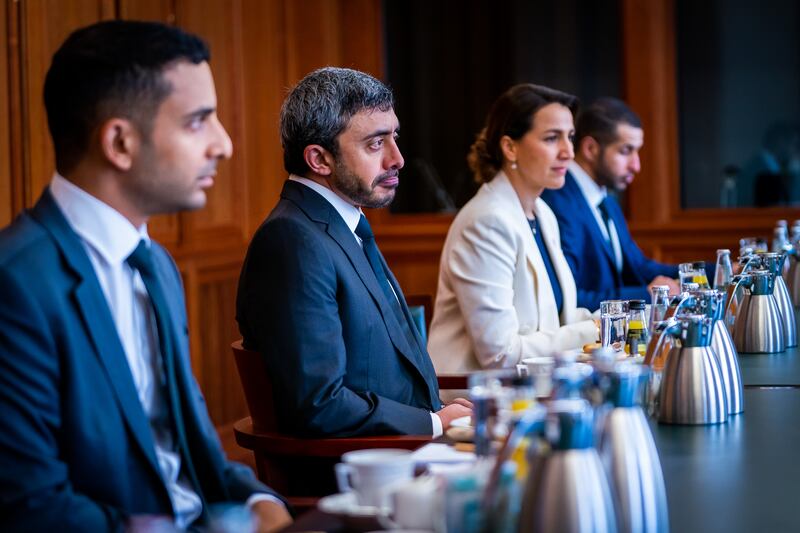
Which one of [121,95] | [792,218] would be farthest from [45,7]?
[792,218]

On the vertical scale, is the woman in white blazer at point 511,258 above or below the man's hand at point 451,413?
above

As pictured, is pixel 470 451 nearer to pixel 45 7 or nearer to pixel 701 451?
pixel 701 451

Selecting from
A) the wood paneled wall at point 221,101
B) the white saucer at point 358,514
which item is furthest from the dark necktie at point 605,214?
the white saucer at point 358,514

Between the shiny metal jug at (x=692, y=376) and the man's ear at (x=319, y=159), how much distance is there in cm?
96

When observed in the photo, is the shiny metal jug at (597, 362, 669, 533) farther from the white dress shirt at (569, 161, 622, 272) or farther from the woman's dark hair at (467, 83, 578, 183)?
the white dress shirt at (569, 161, 622, 272)

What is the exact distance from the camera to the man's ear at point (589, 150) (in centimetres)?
527

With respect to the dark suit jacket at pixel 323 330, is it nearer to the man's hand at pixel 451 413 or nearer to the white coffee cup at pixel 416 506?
the man's hand at pixel 451 413

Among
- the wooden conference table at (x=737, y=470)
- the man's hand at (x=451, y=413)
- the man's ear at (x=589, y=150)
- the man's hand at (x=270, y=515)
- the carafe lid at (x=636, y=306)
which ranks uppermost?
the man's ear at (x=589, y=150)

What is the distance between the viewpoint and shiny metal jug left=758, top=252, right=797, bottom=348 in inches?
125

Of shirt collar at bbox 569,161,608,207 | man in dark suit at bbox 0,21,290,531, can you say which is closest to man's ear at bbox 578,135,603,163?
shirt collar at bbox 569,161,608,207

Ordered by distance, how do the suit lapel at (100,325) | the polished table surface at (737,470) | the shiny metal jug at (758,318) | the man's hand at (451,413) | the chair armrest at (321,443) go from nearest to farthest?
the polished table surface at (737,470), the suit lapel at (100,325), the chair armrest at (321,443), the man's hand at (451,413), the shiny metal jug at (758,318)

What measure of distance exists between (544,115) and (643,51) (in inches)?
113

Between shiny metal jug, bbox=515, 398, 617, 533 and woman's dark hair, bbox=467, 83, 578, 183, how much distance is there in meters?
2.85

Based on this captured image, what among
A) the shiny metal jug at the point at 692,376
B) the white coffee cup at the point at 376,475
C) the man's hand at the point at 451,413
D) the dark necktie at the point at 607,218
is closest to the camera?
the white coffee cup at the point at 376,475
